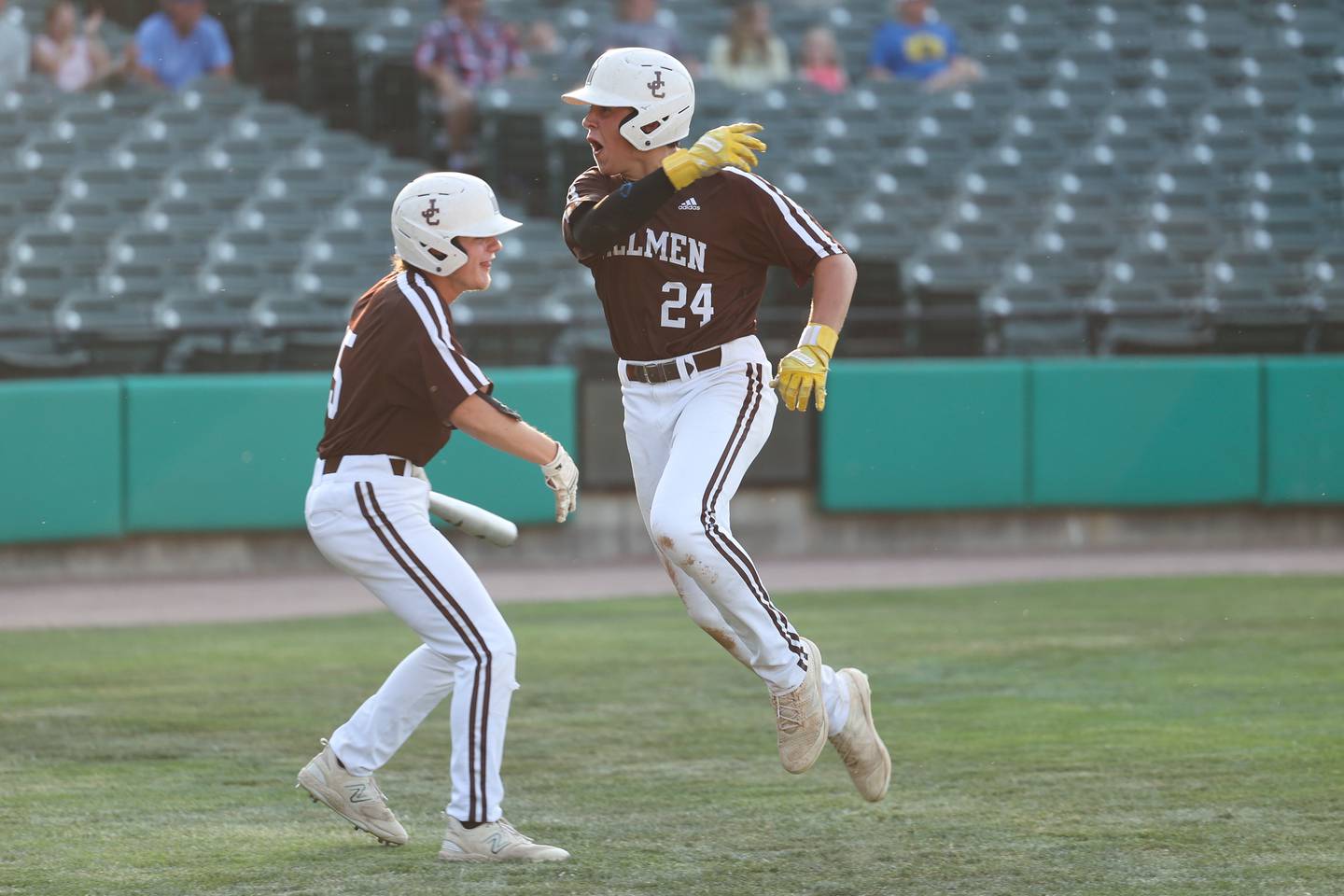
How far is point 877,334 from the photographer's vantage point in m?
13.6

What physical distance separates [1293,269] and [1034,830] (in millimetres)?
11376

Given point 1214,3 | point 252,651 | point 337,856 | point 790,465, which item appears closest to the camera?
point 337,856

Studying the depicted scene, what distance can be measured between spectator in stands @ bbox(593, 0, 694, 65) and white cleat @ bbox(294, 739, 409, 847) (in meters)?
10.7

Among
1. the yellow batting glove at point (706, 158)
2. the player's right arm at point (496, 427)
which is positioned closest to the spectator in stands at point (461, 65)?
the yellow batting glove at point (706, 158)

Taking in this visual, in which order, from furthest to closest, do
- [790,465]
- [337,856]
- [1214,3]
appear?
[1214,3] → [790,465] → [337,856]

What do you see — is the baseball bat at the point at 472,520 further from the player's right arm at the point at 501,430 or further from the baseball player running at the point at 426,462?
the player's right arm at the point at 501,430

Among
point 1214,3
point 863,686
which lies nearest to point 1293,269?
point 1214,3

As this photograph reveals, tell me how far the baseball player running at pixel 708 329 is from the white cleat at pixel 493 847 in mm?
788

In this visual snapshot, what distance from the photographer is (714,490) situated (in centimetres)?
532

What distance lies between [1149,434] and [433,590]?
981 centimetres

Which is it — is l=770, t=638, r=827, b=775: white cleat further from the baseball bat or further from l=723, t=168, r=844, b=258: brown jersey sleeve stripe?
l=723, t=168, r=844, b=258: brown jersey sleeve stripe

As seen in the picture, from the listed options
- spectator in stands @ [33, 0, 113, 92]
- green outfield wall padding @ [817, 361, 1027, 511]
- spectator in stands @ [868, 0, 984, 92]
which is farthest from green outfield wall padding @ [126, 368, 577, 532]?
spectator in stands @ [868, 0, 984, 92]

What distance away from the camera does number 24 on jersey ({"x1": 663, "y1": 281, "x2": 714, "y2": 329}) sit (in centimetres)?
555

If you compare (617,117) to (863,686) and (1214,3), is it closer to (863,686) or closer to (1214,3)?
(863,686)
